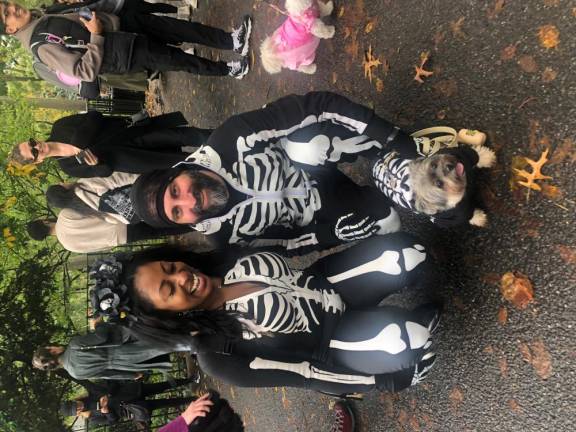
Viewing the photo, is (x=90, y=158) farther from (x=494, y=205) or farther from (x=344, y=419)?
(x=494, y=205)

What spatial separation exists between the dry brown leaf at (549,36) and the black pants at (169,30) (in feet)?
13.1

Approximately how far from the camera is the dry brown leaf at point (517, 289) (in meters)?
2.69

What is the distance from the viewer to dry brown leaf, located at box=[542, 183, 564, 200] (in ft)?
8.32

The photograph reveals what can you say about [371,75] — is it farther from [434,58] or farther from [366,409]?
[366,409]

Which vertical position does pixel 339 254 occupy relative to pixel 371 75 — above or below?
below

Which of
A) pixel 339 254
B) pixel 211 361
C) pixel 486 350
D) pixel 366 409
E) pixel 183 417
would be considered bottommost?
pixel 183 417

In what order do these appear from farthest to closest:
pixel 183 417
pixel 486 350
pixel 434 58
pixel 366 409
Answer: pixel 183 417
pixel 366 409
pixel 434 58
pixel 486 350

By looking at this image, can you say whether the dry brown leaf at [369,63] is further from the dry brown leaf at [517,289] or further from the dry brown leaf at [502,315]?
the dry brown leaf at [502,315]

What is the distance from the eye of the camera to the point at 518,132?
9.06 ft

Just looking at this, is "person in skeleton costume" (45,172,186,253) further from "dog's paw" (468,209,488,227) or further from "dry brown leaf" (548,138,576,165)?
"dry brown leaf" (548,138,576,165)

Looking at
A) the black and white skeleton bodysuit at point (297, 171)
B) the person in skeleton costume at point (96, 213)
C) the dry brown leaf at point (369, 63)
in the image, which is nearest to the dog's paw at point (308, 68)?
the dry brown leaf at point (369, 63)

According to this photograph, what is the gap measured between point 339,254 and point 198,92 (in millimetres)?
6247

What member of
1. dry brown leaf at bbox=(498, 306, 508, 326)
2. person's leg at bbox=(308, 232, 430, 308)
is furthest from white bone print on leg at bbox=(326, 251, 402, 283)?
dry brown leaf at bbox=(498, 306, 508, 326)

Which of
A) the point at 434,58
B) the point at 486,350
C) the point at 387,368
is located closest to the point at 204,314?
the point at 387,368
